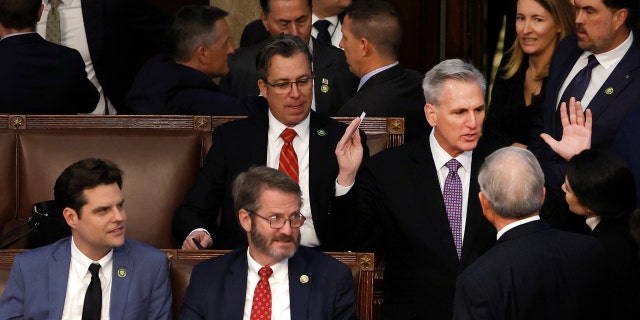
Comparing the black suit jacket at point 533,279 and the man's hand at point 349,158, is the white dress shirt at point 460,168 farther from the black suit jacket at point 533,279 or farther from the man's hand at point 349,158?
the black suit jacket at point 533,279

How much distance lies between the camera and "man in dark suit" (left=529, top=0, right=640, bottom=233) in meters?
5.15

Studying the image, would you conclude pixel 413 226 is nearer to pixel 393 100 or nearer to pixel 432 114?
pixel 432 114

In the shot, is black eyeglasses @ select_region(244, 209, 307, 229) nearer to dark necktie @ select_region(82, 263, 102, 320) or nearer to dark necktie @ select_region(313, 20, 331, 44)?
dark necktie @ select_region(82, 263, 102, 320)

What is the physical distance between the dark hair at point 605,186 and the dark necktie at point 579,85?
0.70 metres

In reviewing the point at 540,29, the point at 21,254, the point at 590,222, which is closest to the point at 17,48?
the point at 21,254

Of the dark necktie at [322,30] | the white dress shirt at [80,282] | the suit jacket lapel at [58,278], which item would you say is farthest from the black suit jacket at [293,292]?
the dark necktie at [322,30]

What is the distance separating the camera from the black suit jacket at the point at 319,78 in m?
6.13

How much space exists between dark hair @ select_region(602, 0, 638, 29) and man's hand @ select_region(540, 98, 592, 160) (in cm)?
50

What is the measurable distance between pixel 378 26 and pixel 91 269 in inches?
76.7

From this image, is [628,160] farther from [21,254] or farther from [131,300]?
[21,254]

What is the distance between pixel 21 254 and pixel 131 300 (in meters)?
0.41

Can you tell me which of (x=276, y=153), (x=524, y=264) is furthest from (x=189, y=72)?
(x=524, y=264)

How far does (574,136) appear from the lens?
16.5ft

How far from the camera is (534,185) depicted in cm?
421
